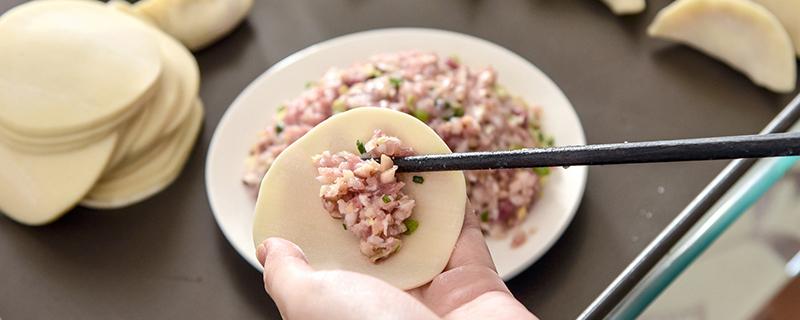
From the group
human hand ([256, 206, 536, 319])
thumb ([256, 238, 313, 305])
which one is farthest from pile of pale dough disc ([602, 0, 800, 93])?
thumb ([256, 238, 313, 305])

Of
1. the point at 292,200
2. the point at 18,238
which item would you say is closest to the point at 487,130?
the point at 292,200

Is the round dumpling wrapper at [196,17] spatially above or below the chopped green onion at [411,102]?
below

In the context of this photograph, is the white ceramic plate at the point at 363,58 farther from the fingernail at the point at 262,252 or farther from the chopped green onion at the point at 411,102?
the fingernail at the point at 262,252

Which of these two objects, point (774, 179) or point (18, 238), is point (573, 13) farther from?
point (18, 238)

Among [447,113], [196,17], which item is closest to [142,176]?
[196,17]

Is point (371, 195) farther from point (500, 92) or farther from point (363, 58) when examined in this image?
point (363, 58)

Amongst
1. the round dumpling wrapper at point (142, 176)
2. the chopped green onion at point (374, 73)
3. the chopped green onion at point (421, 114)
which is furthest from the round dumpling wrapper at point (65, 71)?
the chopped green onion at point (421, 114)
